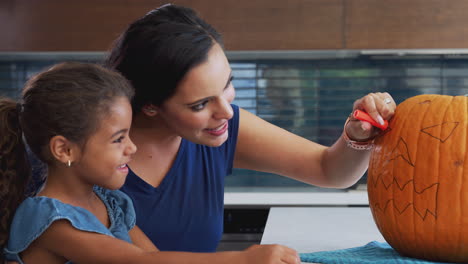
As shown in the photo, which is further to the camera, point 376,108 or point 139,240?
point 139,240

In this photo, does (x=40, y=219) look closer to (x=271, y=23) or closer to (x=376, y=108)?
(x=376, y=108)

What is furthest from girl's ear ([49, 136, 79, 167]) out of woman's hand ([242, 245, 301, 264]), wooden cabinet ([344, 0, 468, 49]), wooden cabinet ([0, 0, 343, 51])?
wooden cabinet ([344, 0, 468, 49])

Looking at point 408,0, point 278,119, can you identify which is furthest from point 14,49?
point 408,0

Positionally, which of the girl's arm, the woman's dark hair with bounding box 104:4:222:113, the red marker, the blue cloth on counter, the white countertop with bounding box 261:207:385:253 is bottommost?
the white countertop with bounding box 261:207:385:253

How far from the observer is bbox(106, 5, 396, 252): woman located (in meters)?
1.08

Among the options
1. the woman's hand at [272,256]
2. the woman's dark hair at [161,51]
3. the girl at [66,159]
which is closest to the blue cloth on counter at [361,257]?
the woman's hand at [272,256]

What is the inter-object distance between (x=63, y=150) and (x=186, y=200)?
398 millimetres

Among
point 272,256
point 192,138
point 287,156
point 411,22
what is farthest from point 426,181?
point 411,22

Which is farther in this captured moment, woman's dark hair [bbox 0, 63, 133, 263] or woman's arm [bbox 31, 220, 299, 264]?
woman's dark hair [bbox 0, 63, 133, 263]

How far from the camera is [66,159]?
3.19 feet

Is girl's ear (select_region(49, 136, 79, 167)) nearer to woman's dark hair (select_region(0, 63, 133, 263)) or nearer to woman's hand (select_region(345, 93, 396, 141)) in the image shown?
woman's dark hair (select_region(0, 63, 133, 263))

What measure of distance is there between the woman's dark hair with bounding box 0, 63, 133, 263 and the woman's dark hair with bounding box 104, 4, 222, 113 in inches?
3.8

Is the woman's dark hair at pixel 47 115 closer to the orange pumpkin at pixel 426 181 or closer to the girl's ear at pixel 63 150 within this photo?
the girl's ear at pixel 63 150

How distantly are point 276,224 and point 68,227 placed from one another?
66 centimetres
